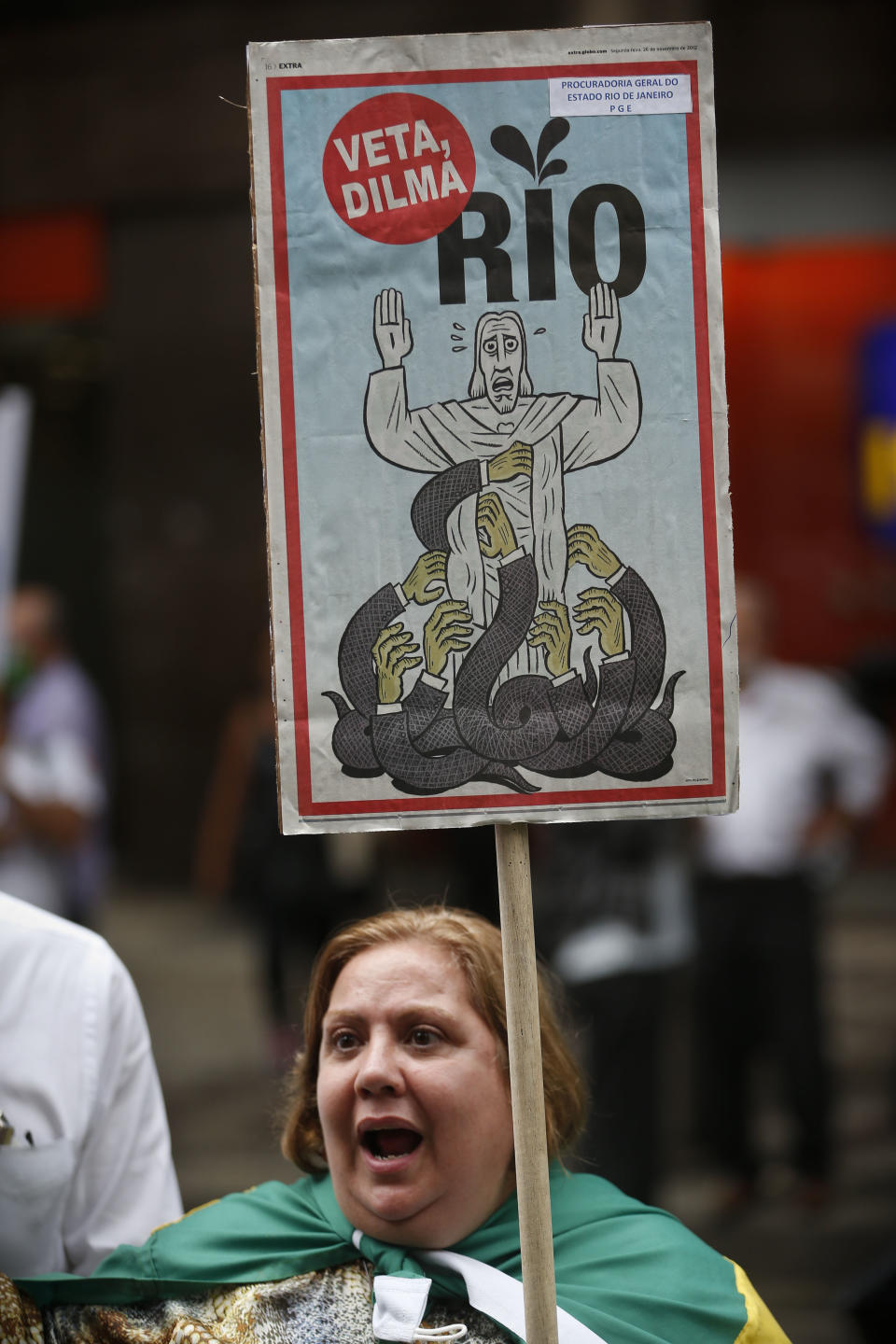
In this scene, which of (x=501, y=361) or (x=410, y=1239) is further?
(x=410, y=1239)

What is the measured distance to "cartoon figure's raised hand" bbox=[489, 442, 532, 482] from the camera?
1746mm

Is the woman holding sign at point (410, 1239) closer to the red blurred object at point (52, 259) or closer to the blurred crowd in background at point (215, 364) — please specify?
the blurred crowd in background at point (215, 364)

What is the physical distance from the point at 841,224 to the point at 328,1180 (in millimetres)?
8740

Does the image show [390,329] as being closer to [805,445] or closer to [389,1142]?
[389,1142]

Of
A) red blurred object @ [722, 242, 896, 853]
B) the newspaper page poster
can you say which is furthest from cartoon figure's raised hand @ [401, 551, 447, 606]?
red blurred object @ [722, 242, 896, 853]

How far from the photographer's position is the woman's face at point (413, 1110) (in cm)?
190

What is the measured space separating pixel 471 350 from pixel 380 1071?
845mm

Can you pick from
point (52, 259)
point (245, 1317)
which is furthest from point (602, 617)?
point (52, 259)

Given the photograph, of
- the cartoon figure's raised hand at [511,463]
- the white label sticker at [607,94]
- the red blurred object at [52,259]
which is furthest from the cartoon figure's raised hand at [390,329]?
the red blurred object at [52,259]

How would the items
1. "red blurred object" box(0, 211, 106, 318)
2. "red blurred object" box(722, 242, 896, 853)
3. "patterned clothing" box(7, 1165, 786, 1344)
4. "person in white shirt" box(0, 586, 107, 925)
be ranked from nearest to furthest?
"patterned clothing" box(7, 1165, 786, 1344)
"person in white shirt" box(0, 586, 107, 925)
"red blurred object" box(722, 242, 896, 853)
"red blurred object" box(0, 211, 106, 318)

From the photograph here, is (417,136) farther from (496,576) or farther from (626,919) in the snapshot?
(626,919)

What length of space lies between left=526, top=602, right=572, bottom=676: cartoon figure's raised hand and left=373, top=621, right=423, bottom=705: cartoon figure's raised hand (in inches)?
5.2

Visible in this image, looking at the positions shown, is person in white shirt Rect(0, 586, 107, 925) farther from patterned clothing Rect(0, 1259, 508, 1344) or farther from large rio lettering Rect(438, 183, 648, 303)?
large rio lettering Rect(438, 183, 648, 303)

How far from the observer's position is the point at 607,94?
5.65ft
